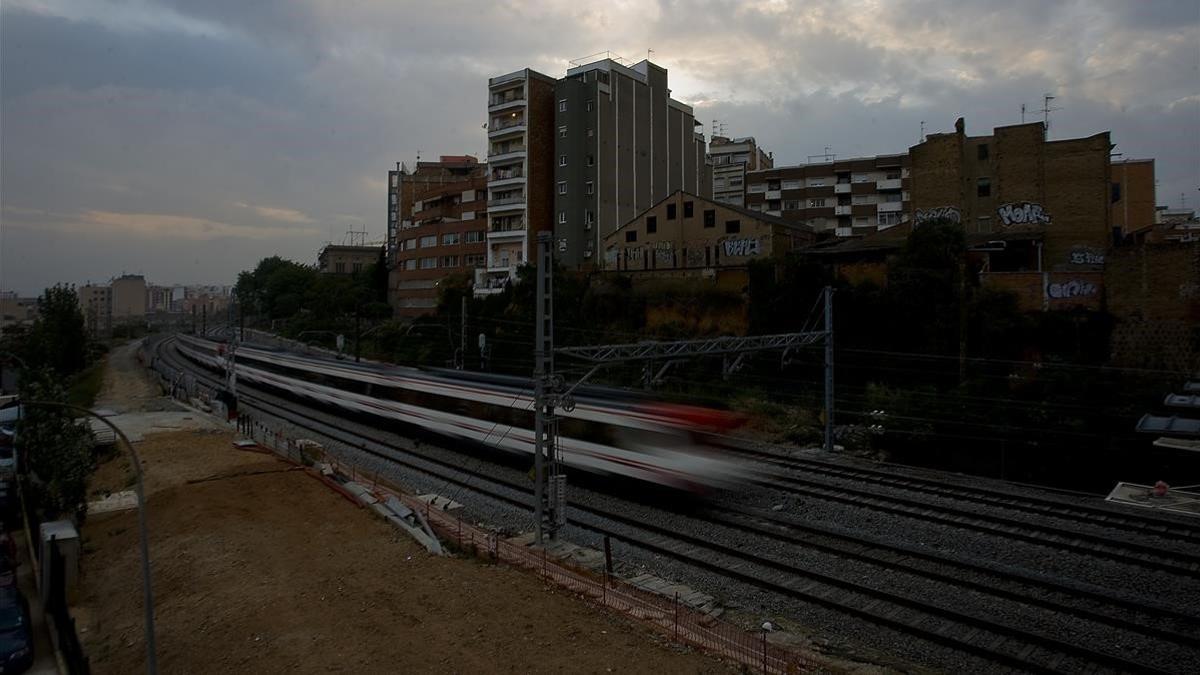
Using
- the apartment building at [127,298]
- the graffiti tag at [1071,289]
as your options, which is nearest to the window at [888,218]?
the graffiti tag at [1071,289]

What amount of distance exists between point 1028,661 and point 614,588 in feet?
20.2

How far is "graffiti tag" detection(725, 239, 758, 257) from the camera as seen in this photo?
39.0m

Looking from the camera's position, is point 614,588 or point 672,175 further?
point 672,175

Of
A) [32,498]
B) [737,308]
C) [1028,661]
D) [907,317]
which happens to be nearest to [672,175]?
[737,308]

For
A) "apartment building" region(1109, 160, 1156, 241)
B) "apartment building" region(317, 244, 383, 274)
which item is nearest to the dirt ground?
"apartment building" region(1109, 160, 1156, 241)

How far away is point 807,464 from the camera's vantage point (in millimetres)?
21812

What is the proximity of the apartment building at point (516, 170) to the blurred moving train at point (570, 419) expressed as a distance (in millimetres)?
19165

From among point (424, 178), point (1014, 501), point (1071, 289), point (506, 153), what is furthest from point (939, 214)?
point (424, 178)

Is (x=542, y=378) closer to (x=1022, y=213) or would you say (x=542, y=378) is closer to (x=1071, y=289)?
(x=1071, y=289)

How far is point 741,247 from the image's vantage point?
39.5 meters

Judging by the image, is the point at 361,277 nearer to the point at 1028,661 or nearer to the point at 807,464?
the point at 807,464

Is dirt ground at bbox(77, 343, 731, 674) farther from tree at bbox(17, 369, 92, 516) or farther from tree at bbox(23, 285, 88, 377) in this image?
tree at bbox(23, 285, 88, 377)

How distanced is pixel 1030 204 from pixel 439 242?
137ft

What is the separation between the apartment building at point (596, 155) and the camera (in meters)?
49.6
